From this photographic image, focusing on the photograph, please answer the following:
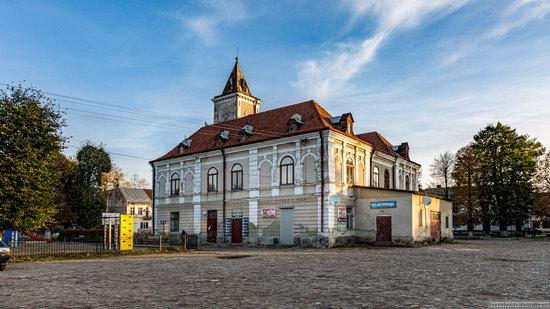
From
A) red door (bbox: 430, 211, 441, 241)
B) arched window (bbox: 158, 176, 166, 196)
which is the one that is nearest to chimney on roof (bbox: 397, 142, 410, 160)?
red door (bbox: 430, 211, 441, 241)

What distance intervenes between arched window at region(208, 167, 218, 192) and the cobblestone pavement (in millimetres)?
19671

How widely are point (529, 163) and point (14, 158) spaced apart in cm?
5242

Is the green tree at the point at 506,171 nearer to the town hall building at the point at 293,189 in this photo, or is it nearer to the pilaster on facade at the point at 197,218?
the town hall building at the point at 293,189

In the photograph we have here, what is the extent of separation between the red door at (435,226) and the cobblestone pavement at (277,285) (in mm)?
17885

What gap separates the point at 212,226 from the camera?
36.8 metres

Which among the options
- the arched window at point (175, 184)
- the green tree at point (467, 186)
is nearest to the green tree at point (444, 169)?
the green tree at point (467, 186)

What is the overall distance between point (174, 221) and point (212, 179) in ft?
20.7

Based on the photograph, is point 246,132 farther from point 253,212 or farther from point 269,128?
point 253,212

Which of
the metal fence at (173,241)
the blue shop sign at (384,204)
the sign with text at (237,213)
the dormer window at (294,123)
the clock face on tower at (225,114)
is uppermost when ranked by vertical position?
the clock face on tower at (225,114)

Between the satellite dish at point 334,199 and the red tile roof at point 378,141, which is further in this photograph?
the red tile roof at point 378,141

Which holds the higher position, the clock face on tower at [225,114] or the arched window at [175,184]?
the clock face on tower at [225,114]

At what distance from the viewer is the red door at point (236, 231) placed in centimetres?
3472

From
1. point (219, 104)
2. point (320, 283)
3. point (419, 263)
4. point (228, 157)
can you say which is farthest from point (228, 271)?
point (219, 104)

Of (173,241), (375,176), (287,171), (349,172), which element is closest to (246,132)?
(287,171)
